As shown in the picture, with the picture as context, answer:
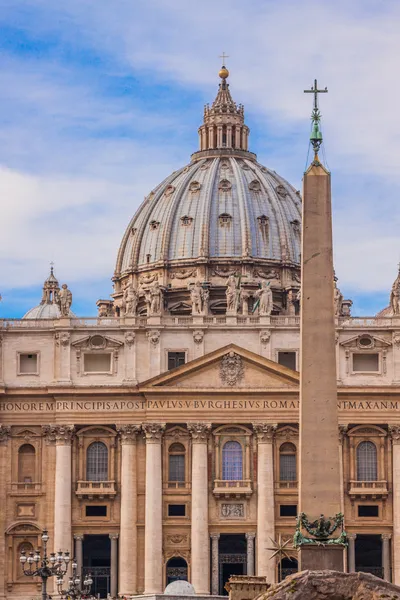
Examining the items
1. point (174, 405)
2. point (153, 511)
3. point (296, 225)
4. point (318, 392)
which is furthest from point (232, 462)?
point (318, 392)

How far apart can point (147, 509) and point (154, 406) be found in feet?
17.9

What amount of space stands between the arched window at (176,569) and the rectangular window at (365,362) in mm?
13744

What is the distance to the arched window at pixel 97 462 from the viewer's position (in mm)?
96188

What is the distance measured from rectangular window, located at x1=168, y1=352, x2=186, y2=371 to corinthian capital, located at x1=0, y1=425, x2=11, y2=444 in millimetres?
9167

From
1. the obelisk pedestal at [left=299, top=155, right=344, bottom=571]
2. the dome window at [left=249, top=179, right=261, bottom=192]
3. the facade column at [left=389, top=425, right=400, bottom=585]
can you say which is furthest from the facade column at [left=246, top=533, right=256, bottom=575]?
the obelisk pedestal at [left=299, top=155, right=344, bottom=571]

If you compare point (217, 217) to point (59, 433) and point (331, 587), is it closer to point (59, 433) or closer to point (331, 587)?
point (59, 433)

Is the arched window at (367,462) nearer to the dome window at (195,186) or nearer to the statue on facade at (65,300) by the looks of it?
the statue on facade at (65,300)

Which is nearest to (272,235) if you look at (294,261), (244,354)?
(294,261)

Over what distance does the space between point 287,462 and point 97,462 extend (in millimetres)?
10116

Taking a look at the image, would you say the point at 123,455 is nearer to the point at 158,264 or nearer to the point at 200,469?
the point at 200,469

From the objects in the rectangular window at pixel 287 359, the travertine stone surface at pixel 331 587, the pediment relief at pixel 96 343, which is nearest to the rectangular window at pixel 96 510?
the pediment relief at pixel 96 343

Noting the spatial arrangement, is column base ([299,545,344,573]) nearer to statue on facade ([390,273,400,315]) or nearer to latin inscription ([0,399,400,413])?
latin inscription ([0,399,400,413])

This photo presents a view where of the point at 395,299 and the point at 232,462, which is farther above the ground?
the point at 395,299

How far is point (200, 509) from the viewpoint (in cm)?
9469
